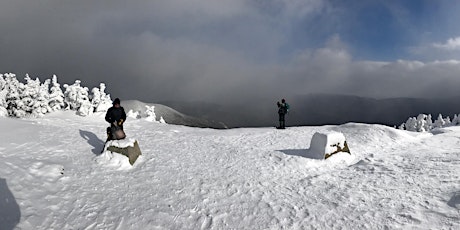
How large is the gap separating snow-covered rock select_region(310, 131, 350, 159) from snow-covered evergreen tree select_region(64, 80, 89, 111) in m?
24.4

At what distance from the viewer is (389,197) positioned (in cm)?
905

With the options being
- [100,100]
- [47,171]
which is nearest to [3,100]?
[100,100]

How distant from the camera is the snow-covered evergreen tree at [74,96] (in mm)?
29703

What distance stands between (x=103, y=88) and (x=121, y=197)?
27162mm

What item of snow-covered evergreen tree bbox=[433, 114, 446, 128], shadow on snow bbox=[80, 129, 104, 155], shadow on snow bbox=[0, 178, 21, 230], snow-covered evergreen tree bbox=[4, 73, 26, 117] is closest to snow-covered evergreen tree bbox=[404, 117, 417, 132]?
snow-covered evergreen tree bbox=[433, 114, 446, 128]

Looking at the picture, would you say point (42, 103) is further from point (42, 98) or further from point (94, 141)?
point (94, 141)

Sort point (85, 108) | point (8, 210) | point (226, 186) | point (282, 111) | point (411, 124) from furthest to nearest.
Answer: point (411, 124)
point (85, 108)
point (282, 111)
point (226, 186)
point (8, 210)

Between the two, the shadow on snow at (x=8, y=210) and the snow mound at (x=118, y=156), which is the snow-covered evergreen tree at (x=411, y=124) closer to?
the snow mound at (x=118, y=156)

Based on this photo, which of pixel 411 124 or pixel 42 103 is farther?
pixel 411 124

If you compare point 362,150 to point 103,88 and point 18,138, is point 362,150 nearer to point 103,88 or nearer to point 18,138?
point 18,138

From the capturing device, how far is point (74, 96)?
3002 centimetres

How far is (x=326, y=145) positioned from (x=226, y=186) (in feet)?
20.0

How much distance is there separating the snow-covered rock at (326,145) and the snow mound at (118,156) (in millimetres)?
8806

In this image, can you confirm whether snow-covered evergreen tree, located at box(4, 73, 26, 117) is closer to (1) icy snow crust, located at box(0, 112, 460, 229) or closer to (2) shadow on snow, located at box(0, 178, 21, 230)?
(1) icy snow crust, located at box(0, 112, 460, 229)
